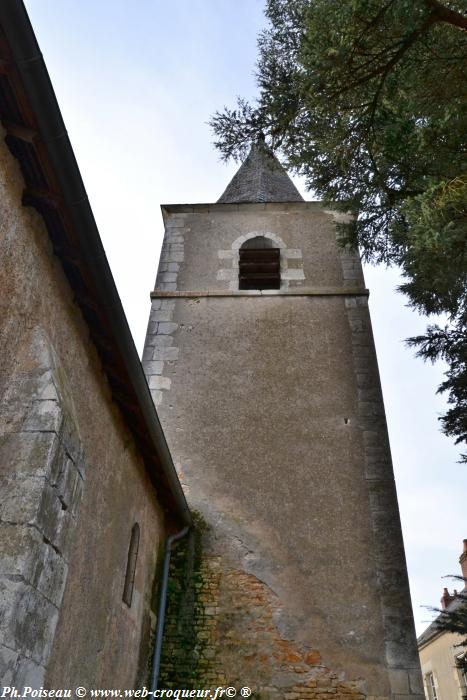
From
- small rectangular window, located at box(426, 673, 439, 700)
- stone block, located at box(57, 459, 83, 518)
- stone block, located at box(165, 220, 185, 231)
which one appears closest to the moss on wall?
stone block, located at box(57, 459, 83, 518)

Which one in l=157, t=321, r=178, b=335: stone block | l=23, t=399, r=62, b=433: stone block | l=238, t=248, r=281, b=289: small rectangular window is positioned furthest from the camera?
l=238, t=248, r=281, b=289: small rectangular window

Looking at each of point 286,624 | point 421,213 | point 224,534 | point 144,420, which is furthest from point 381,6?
point 286,624

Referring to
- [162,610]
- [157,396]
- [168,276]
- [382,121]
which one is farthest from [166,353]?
[382,121]

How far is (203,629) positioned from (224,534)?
1.05 metres

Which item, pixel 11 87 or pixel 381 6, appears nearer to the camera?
pixel 11 87

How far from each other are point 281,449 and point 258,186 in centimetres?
648

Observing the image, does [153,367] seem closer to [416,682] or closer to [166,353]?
[166,353]

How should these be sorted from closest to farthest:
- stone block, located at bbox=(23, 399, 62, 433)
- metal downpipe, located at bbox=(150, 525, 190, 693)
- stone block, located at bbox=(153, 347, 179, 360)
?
stone block, located at bbox=(23, 399, 62, 433) → metal downpipe, located at bbox=(150, 525, 190, 693) → stone block, located at bbox=(153, 347, 179, 360)

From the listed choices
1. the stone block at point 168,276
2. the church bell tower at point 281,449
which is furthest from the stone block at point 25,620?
the stone block at point 168,276

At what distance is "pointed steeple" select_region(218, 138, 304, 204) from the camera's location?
11461mm

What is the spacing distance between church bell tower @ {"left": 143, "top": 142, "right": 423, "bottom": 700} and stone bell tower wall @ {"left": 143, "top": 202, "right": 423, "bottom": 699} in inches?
0.6

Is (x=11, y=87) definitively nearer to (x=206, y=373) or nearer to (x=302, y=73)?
(x=302, y=73)

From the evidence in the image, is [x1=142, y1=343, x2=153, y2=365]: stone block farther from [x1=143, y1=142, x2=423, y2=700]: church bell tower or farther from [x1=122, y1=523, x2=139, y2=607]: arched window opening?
[x1=122, y1=523, x2=139, y2=607]: arched window opening

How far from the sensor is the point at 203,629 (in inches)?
237
